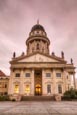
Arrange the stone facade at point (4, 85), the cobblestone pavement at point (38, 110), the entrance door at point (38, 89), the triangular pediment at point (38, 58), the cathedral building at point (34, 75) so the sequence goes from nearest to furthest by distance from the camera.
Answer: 1. the cobblestone pavement at point (38, 110)
2. the cathedral building at point (34, 75)
3. the triangular pediment at point (38, 58)
4. the entrance door at point (38, 89)
5. the stone facade at point (4, 85)

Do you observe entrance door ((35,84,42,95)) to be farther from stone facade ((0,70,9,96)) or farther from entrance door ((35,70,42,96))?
stone facade ((0,70,9,96))

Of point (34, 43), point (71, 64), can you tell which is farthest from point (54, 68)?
point (34, 43)

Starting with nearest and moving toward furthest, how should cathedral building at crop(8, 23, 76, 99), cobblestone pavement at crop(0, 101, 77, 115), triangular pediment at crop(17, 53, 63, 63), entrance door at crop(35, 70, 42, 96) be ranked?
1. cobblestone pavement at crop(0, 101, 77, 115)
2. cathedral building at crop(8, 23, 76, 99)
3. triangular pediment at crop(17, 53, 63, 63)
4. entrance door at crop(35, 70, 42, 96)

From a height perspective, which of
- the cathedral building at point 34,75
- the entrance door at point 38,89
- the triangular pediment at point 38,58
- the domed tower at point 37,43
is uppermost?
the domed tower at point 37,43

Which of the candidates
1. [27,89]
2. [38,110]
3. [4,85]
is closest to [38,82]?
[27,89]

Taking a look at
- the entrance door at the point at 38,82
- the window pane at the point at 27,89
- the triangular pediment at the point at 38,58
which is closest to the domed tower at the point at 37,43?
the triangular pediment at the point at 38,58

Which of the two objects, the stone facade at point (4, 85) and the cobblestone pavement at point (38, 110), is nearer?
the cobblestone pavement at point (38, 110)

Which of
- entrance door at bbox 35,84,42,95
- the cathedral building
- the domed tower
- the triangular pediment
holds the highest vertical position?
the domed tower

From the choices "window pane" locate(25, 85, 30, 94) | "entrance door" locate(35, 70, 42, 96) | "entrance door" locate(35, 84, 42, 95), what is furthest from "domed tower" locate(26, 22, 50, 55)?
"window pane" locate(25, 85, 30, 94)

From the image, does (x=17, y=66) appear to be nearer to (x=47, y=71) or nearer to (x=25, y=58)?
(x=25, y=58)

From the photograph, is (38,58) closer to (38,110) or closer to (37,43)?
(37,43)

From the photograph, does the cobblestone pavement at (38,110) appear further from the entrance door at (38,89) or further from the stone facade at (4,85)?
the stone facade at (4,85)

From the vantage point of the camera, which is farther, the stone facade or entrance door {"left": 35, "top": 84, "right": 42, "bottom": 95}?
the stone facade

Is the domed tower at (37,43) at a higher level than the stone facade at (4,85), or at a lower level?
higher
